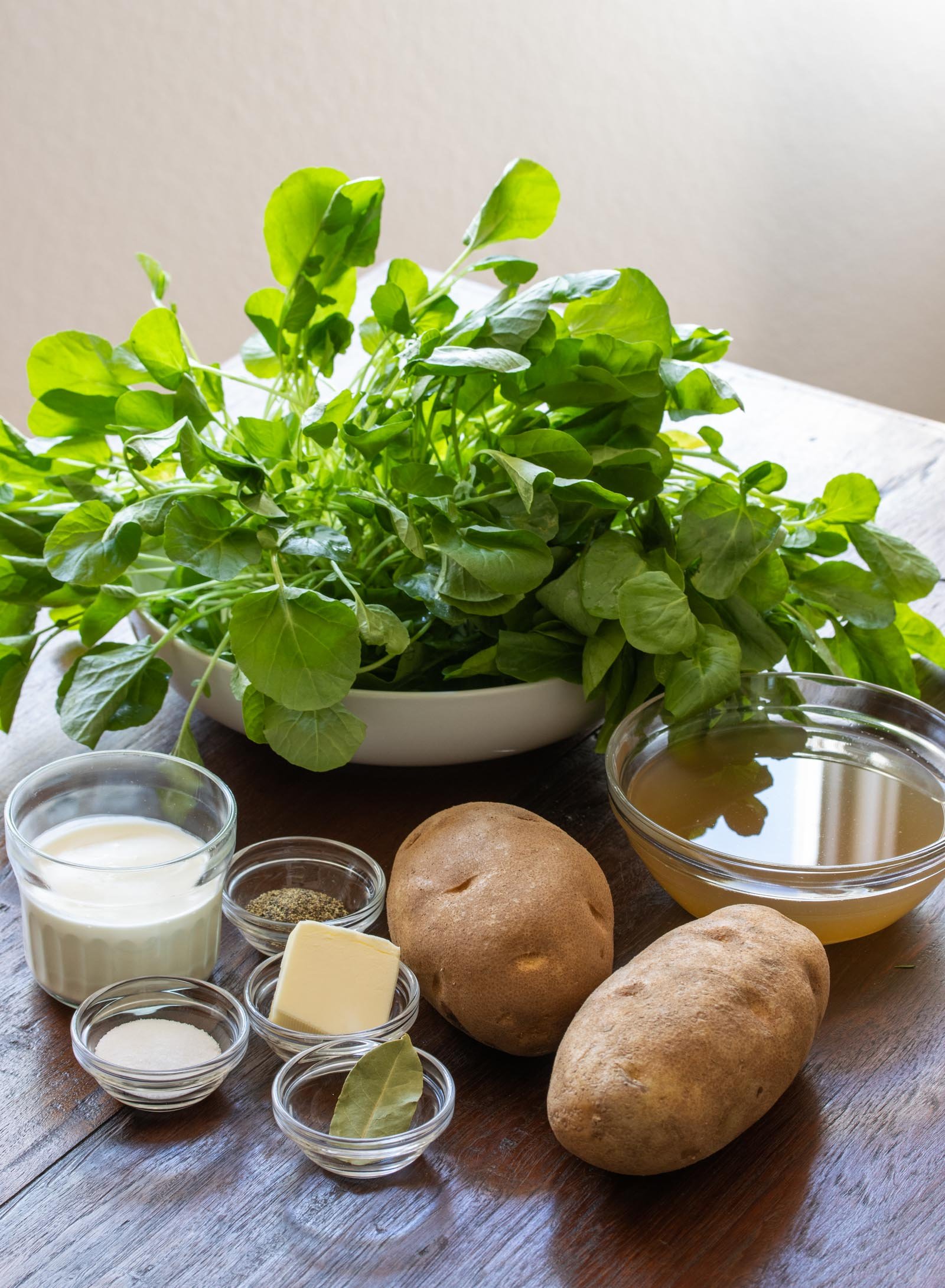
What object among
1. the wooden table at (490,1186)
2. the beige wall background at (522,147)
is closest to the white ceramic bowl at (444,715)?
the wooden table at (490,1186)

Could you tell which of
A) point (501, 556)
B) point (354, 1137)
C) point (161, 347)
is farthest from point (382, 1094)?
point (161, 347)

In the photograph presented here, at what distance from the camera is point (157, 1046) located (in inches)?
20.2

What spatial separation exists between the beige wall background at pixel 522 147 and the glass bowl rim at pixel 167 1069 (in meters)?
1.85

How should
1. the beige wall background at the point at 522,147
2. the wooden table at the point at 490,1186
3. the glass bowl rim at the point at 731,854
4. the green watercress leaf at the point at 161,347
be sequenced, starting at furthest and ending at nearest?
the beige wall background at the point at 522,147 < the green watercress leaf at the point at 161,347 < the glass bowl rim at the point at 731,854 < the wooden table at the point at 490,1186

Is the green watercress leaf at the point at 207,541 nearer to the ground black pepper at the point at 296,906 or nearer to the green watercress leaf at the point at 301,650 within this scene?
the green watercress leaf at the point at 301,650

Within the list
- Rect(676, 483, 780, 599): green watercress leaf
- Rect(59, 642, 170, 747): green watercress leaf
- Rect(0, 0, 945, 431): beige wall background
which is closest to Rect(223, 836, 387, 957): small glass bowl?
Rect(59, 642, 170, 747): green watercress leaf

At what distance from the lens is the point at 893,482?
109 cm

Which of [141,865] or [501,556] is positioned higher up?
[501,556]

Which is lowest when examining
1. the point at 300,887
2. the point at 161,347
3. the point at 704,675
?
the point at 300,887

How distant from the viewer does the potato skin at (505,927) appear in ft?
1.69

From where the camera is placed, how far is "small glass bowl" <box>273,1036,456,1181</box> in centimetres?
47

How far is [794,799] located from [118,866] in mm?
329

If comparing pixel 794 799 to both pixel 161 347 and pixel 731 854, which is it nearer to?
pixel 731 854

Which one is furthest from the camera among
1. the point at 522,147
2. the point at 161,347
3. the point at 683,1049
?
the point at 522,147
